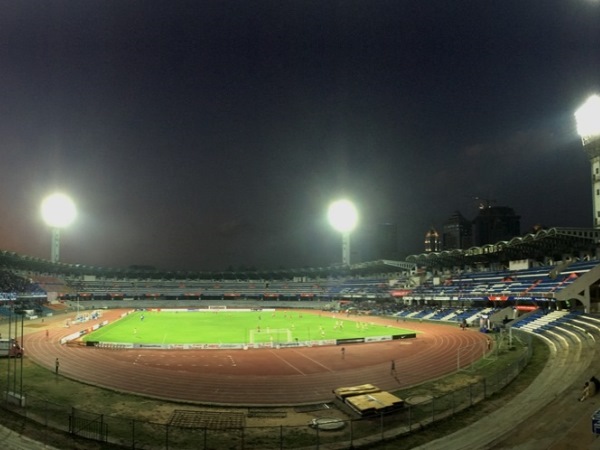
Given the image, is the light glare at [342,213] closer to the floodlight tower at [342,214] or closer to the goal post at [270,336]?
the floodlight tower at [342,214]

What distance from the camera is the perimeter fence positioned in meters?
16.9

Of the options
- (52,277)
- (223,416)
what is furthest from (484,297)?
(52,277)

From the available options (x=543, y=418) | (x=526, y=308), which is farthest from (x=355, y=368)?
(x=526, y=308)

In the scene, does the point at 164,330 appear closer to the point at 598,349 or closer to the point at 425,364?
the point at 425,364

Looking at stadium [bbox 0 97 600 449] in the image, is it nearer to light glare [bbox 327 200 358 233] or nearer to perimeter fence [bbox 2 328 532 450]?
perimeter fence [bbox 2 328 532 450]

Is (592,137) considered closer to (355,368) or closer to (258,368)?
(355,368)

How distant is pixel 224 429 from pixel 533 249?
62929 millimetres

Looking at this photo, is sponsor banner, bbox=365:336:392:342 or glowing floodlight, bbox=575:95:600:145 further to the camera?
glowing floodlight, bbox=575:95:600:145

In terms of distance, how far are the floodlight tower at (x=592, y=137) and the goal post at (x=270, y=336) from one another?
4651cm

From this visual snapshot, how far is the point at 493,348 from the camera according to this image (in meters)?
38.7

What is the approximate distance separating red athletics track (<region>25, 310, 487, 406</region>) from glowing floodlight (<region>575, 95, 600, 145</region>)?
3468cm

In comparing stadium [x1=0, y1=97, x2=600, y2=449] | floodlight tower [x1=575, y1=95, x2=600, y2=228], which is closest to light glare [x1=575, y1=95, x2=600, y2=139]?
floodlight tower [x1=575, y1=95, x2=600, y2=228]

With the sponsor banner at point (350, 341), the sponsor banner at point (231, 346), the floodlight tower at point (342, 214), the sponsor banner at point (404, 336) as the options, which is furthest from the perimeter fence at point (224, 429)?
the floodlight tower at point (342, 214)

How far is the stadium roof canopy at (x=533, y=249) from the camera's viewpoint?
5459 centimetres
